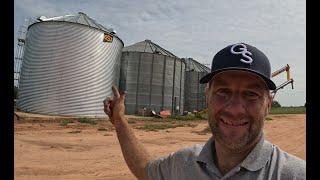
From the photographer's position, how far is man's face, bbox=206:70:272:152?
6.91 feet

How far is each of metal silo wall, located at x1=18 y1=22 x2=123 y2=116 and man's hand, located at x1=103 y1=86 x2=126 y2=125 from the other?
33.0 m

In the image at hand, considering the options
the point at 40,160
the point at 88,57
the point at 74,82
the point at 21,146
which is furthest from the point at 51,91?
the point at 40,160

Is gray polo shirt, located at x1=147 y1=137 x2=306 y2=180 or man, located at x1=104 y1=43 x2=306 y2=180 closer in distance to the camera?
gray polo shirt, located at x1=147 y1=137 x2=306 y2=180

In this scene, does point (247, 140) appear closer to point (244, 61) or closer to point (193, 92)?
point (244, 61)

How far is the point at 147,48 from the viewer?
159ft

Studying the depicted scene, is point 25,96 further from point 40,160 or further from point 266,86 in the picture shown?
point 266,86

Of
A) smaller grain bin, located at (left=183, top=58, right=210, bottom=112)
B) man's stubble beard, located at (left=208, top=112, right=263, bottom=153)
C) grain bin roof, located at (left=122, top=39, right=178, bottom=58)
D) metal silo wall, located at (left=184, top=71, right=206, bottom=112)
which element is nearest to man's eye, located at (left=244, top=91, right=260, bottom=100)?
man's stubble beard, located at (left=208, top=112, right=263, bottom=153)

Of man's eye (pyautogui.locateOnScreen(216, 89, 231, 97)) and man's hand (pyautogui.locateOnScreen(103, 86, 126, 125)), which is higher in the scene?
man's eye (pyautogui.locateOnScreen(216, 89, 231, 97))

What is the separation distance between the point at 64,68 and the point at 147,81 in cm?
1182

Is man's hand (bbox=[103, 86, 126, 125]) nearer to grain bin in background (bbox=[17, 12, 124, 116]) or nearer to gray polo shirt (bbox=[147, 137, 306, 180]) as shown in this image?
gray polo shirt (bbox=[147, 137, 306, 180])

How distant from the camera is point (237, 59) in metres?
2.14

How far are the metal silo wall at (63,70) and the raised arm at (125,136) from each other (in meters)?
33.0

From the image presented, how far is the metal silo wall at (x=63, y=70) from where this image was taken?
35594mm
